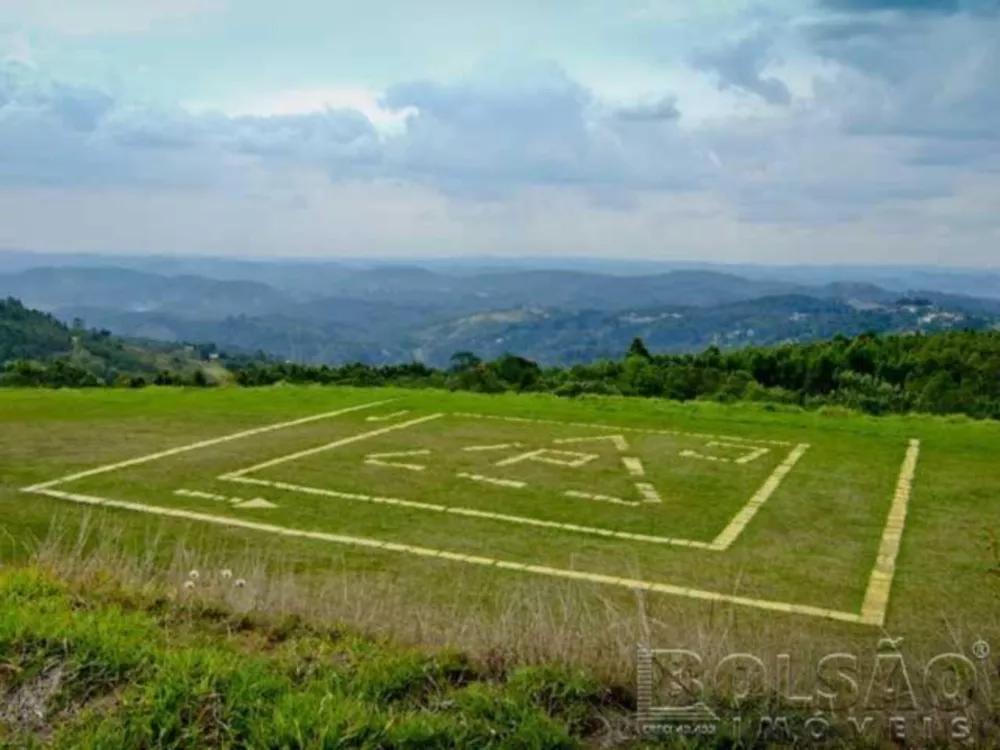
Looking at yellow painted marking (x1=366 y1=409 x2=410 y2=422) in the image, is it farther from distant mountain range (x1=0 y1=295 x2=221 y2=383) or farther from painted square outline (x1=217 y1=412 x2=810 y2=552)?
distant mountain range (x1=0 y1=295 x2=221 y2=383)

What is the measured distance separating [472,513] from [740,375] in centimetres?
1734

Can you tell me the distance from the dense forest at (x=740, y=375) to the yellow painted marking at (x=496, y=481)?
7753 millimetres

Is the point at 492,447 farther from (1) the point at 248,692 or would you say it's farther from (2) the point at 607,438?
(1) the point at 248,692

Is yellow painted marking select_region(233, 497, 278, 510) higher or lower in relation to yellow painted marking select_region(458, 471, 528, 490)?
lower

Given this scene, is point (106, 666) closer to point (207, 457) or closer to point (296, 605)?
point (296, 605)

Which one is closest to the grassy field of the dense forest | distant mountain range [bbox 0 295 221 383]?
the dense forest

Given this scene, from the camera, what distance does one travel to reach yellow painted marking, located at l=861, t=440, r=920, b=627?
6.64 meters

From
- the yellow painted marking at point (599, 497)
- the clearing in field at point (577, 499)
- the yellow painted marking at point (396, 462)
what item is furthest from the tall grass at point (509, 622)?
the yellow painted marking at point (396, 462)

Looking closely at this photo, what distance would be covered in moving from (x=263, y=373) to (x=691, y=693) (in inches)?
759

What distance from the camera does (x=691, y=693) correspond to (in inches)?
152

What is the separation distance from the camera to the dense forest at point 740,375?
19797 millimetres

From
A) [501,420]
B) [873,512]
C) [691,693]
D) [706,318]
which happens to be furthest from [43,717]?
[706,318]

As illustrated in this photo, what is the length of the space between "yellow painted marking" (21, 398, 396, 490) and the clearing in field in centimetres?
5

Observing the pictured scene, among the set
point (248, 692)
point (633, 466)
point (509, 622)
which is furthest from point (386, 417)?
point (248, 692)
